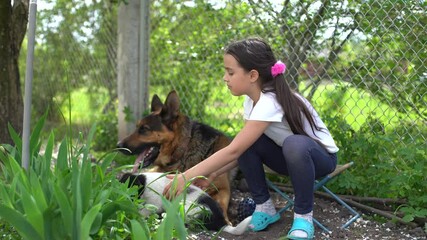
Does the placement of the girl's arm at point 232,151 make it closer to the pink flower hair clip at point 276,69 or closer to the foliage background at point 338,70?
the pink flower hair clip at point 276,69

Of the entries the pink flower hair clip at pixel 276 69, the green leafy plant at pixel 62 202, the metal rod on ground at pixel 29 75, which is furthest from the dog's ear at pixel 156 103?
the metal rod on ground at pixel 29 75

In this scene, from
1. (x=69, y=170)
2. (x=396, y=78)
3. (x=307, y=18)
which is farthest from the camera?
(x=307, y=18)

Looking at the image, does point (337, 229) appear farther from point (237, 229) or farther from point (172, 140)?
point (172, 140)

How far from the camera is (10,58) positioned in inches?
185

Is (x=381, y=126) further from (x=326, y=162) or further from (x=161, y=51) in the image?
(x=161, y=51)

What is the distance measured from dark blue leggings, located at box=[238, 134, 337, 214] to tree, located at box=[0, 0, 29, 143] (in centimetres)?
199

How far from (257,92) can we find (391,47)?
1259mm

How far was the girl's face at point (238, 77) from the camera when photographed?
3.53 m

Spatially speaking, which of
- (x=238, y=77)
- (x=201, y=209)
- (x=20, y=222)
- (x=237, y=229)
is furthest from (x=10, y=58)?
(x=20, y=222)

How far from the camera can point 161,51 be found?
6.48m

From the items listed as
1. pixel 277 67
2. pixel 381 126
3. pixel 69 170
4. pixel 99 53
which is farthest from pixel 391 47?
pixel 99 53

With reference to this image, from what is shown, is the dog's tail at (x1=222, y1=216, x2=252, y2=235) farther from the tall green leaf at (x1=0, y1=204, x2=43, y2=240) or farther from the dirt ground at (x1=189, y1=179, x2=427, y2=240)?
the tall green leaf at (x1=0, y1=204, x2=43, y2=240)

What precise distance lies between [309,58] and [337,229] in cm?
159

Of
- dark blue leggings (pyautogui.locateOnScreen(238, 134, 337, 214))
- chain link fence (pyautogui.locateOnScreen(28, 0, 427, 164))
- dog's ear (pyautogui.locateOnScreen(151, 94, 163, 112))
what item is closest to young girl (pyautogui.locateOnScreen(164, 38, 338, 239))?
dark blue leggings (pyautogui.locateOnScreen(238, 134, 337, 214))
